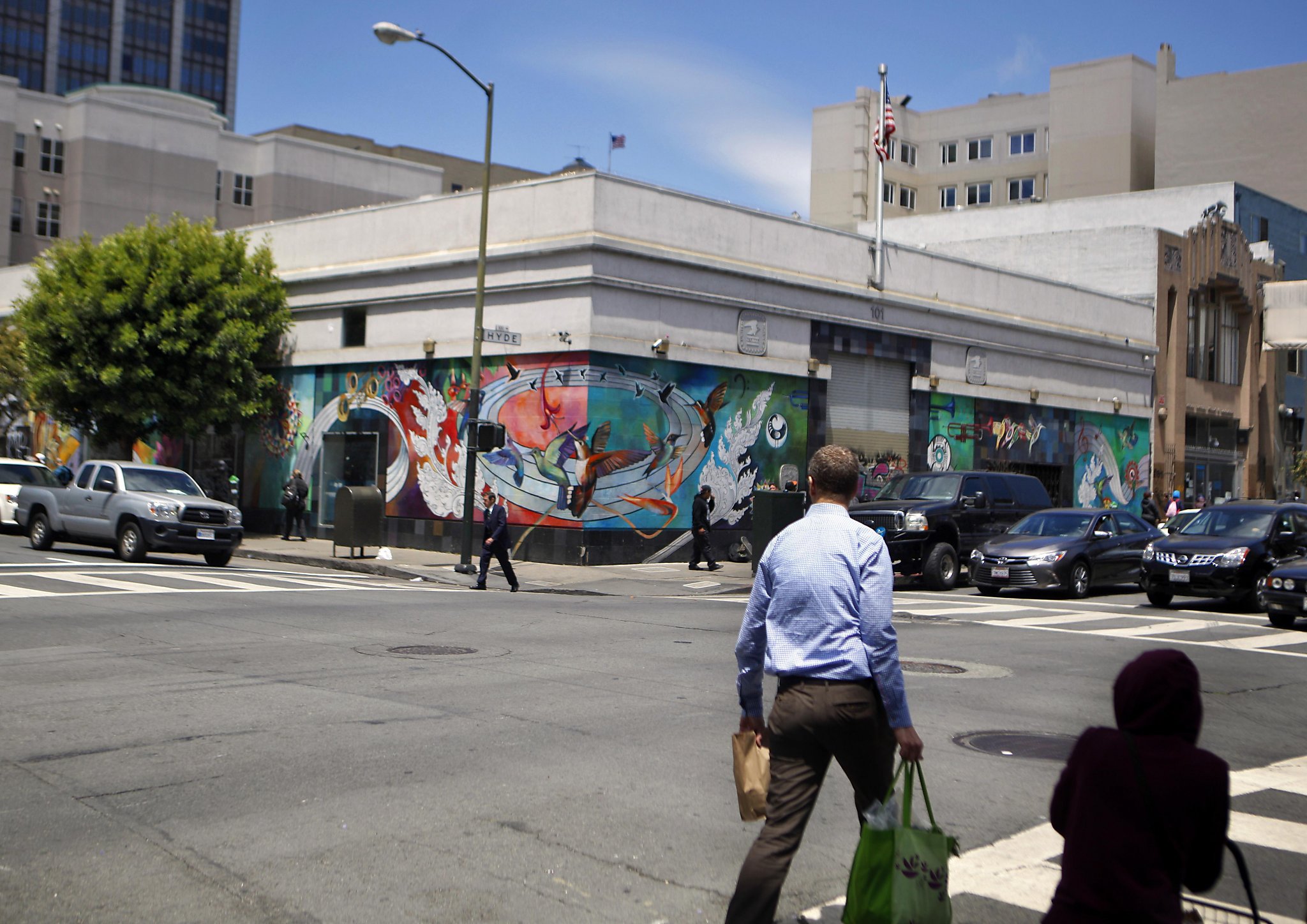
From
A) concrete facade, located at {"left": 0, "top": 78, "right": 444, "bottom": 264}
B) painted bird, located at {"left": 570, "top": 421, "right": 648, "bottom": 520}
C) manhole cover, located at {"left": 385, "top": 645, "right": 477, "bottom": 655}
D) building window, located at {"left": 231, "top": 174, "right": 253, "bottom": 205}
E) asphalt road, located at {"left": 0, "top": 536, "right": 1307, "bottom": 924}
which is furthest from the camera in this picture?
building window, located at {"left": 231, "top": 174, "right": 253, "bottom": 205}

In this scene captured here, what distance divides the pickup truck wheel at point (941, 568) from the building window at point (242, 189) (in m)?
56.8

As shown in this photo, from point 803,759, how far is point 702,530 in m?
20.2

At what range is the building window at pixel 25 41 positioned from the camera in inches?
4247

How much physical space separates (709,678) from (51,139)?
67.1 meters

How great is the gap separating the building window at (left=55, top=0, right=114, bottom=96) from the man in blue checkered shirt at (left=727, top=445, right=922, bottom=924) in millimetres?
121768

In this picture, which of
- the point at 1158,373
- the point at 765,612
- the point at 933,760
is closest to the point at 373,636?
the point at 933,760

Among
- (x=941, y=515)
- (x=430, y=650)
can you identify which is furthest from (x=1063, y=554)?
(x=430, y=650)

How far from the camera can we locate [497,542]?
19.8 metres

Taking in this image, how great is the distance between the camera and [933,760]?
7738 millimetres

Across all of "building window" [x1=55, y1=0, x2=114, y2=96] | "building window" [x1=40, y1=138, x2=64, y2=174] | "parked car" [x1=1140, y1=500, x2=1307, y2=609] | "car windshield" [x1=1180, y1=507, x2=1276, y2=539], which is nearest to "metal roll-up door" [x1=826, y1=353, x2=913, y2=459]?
"car windshield" [x1=1180, y1=507, x2=1276, y2=539]

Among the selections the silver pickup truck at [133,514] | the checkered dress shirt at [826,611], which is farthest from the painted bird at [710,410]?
the checkered dress shirt at [826,611]

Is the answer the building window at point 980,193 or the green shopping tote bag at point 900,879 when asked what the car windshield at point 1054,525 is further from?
the building window at point 980,193

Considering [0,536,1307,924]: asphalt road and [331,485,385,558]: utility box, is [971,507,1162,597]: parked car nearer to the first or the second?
[0,536,1307,924]: asphalt road

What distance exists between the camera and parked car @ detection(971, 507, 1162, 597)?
20859mm
